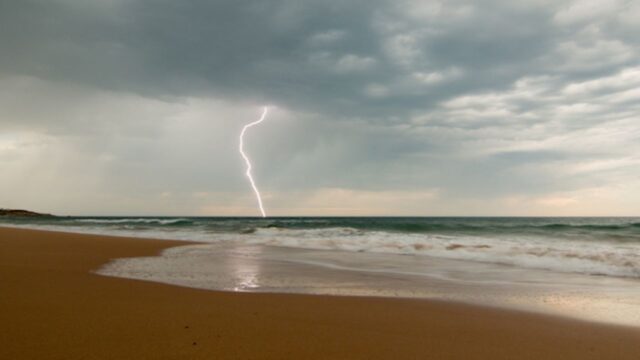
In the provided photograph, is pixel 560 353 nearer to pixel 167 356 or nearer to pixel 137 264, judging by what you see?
pixel 167 356

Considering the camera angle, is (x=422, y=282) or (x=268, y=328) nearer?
(x=268, y=328)

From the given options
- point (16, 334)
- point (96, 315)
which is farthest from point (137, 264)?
point (16, 334)

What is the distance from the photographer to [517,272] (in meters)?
9.90

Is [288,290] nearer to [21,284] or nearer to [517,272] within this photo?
[21,284]

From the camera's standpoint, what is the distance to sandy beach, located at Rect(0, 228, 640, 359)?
11.2 feet

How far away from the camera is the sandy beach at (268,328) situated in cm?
340

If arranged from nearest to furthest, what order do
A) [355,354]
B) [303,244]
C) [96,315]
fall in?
[355,354], [96,315], [303,244]

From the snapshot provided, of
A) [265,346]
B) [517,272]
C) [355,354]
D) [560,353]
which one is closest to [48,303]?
[265,346]

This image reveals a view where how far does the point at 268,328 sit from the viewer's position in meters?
4.10

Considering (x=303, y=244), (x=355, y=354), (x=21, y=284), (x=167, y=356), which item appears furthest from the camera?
(x=303, y=244)

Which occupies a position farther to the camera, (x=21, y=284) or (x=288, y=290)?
(x=288, y=290)

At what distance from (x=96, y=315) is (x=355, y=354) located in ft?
8.60

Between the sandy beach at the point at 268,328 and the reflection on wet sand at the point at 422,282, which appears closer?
the sandy beach at the point at 268,328

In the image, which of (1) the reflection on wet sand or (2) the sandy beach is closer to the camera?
(2) the sandy beach
